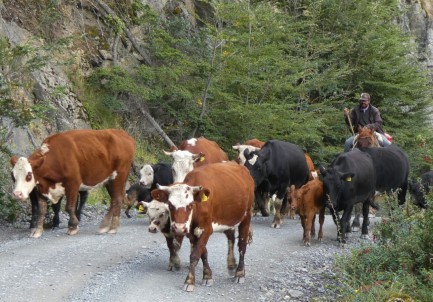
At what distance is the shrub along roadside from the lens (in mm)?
8555

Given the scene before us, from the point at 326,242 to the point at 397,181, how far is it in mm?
3154

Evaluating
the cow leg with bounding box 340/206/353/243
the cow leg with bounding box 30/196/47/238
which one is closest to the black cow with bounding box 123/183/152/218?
the cow leg with bounding box 30/196/47/238

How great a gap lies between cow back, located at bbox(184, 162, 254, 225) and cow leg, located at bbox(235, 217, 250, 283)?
222 millimetres

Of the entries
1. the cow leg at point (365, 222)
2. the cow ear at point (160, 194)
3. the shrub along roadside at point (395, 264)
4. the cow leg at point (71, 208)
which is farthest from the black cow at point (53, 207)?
the cow leg at point (365, 222)

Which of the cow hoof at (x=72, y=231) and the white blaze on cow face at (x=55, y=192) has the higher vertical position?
the white blaze on cow face at (x=55, y=192)

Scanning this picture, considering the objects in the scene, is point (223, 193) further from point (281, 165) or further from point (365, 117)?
point (365, 117)

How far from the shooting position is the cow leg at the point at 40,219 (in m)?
12.0

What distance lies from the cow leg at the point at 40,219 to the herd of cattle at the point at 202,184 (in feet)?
0.06

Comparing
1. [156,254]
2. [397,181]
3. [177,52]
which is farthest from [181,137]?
[156,254]

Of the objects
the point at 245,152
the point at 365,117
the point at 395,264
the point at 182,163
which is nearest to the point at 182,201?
the point at 395,264

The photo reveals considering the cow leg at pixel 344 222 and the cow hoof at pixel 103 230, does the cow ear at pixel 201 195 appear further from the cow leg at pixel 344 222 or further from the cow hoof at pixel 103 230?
the cow leg at pixel 344 222

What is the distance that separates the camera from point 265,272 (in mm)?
10852

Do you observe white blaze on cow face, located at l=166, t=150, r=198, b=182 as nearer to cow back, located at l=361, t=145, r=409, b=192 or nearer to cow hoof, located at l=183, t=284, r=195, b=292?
cow hoof, located at l=183, t=284, r=195, b=292

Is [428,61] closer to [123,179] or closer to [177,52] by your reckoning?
[177,52]
